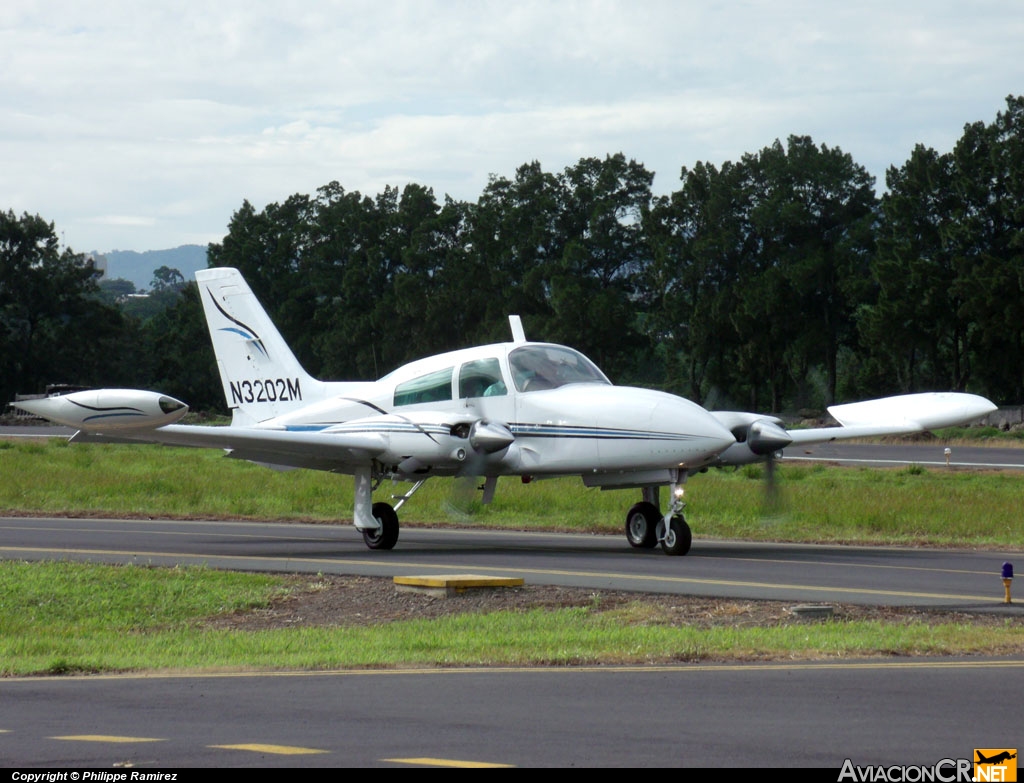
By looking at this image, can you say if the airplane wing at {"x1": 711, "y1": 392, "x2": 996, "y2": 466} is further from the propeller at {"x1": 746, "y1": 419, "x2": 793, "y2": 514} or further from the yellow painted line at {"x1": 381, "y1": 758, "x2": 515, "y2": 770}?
the yellow painted line at {"x1": 381, "y1": 758, "x2": 515, "y2": 770}

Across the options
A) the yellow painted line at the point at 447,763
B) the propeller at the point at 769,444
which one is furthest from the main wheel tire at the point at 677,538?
the yellow painted line at the point at 447,763

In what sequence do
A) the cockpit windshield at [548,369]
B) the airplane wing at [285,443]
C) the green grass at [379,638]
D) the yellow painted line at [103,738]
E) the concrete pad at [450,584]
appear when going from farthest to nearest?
the cockpit windshield at [548,369] < the airplane wing at [285,443] < the concrete pad at [450,584] < the green grass at [379,638] < the yellow painted line at [103,738]

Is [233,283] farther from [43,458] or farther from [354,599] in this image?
[43,458]

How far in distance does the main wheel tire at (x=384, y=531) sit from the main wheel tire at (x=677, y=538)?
4.57 m

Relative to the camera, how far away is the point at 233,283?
26.3 metres

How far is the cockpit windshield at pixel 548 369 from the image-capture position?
22203mm

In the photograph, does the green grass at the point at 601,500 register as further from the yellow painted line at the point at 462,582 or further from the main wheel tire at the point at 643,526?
the yellow painted line at the point at 462,582

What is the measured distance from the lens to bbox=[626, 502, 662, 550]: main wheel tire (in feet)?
73.3

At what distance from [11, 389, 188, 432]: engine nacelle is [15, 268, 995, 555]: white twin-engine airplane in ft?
0.13

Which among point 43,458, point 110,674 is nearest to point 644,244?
point 43,458

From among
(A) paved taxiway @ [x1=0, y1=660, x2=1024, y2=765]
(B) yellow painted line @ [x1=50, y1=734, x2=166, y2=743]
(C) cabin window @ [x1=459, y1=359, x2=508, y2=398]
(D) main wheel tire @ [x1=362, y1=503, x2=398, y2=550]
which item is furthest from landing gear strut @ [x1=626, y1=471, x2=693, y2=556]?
(B) yellow painted line @ [x1=50, y1=734, x2=166, y2=743]

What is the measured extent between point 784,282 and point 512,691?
68841 mm

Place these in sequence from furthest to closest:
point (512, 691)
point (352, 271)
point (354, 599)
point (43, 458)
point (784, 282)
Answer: point (352, 271) → point (784, 282) → point (43, 458) → point (354, 599) → point (512, 691)

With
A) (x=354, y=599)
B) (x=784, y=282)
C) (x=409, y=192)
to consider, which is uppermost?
(x=409, y=192)
